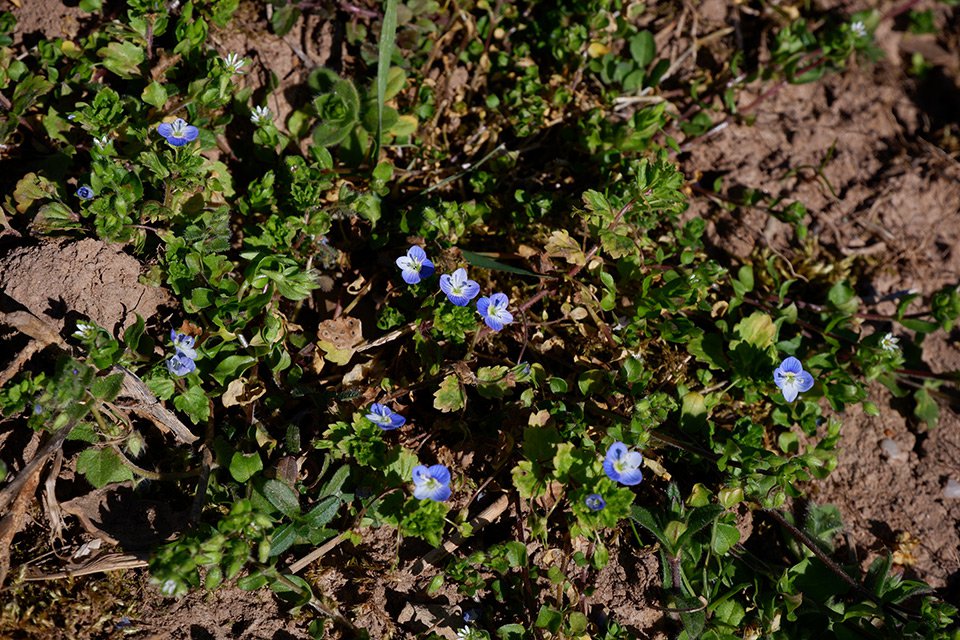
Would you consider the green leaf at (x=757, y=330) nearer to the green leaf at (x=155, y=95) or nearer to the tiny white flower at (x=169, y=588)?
the tiny white flower at (x=169, y=588)

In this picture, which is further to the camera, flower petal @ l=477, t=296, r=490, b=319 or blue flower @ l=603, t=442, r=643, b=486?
flower petal @ l=477, t=296, r=490, b=319

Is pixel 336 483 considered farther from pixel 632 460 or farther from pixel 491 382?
pixel 632 460

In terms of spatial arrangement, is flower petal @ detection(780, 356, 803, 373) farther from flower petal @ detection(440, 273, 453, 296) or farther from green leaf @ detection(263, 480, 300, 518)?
green leaf @ detection(263, 480, 300, 518)

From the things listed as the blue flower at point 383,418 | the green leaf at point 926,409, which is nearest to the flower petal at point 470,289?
the blue flower at point 383,418

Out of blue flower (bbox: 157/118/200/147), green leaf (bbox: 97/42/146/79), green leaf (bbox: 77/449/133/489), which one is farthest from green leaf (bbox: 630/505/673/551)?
green leaf (bbox: 97/42/146/79)

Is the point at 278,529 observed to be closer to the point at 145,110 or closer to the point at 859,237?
the point at 145,110

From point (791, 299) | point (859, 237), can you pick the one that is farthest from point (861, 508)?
point (859, 237)
